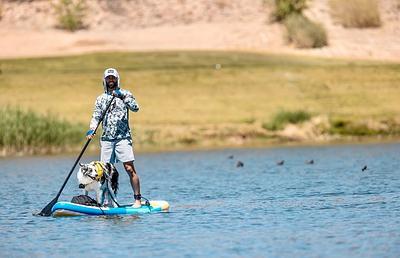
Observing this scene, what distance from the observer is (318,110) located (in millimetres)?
53125

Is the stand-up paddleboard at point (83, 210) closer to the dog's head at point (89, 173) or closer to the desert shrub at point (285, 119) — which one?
the dog's head at point (89, 173)

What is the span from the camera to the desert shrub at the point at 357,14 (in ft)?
258

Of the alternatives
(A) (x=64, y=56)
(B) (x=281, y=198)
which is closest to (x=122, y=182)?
(B) (x=281, y=198)

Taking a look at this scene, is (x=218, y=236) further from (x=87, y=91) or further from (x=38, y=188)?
(x=87, y=91)

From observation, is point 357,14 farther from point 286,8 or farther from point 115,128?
point 115,128

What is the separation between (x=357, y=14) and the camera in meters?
78.9

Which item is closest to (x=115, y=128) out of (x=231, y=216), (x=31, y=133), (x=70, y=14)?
(x=231, y=216)

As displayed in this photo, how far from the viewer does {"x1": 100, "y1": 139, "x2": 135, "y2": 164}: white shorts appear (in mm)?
22484

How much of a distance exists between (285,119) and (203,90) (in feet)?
28.3

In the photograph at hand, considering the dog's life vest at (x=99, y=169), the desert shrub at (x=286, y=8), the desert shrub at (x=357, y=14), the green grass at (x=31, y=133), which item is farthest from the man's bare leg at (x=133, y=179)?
the desert shrub at (x=286, y=8)

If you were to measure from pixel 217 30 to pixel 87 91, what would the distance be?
23.1 meters

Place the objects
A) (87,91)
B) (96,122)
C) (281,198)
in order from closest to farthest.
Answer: (96,122), (281,198), (87,91)

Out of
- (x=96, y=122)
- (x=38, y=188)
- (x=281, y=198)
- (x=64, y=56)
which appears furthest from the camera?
(x=64, y=56)

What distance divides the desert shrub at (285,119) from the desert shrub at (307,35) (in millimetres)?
23624
